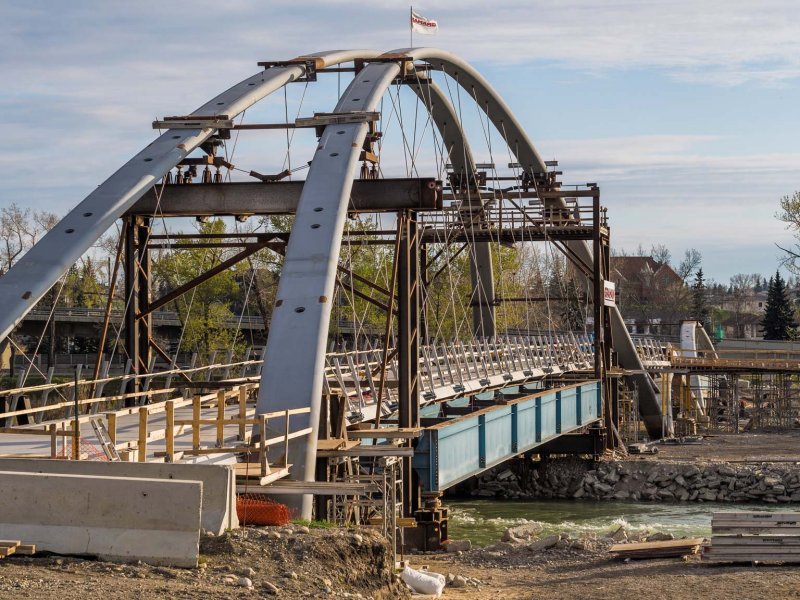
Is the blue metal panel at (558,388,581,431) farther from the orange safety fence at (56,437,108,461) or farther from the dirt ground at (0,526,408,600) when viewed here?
the dirt ground at (0,526,408,600)

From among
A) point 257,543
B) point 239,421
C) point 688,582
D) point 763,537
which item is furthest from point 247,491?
point 763,537

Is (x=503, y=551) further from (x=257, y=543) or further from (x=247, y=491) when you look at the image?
(x=257, y=543)

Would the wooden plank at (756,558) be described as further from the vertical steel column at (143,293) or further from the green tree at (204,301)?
the green tree at (204,301)

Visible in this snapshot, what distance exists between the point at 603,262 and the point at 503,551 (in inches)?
1141

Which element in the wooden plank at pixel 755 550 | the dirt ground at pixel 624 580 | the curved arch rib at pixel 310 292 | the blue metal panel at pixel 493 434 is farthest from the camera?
the blue metal panel at pixel 493 434

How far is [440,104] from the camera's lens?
4647 centimetres

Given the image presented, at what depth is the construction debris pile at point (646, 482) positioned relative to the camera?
41.9 meters

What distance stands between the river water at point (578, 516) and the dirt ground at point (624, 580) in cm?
791

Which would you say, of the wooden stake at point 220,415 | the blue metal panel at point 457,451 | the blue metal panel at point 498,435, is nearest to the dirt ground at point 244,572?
the wooden stake at point 220,415

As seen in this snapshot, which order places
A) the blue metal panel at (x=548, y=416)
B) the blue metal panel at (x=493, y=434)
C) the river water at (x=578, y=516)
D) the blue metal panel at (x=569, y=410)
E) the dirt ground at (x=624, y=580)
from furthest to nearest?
the blue metal panel at (x=569, y=410), the blue metal panel at (x=548, y=416), the river water at (x=578, y=516), the blue metal panel at (x=493, y=434), the dirt ground at (x=624, y=580)

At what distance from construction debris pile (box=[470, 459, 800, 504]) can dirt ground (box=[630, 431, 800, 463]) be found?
2.59m

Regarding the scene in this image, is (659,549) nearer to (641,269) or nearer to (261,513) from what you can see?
(261,513)

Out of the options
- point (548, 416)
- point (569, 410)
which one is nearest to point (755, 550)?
point (548, 416)

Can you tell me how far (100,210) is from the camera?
2261 cm
